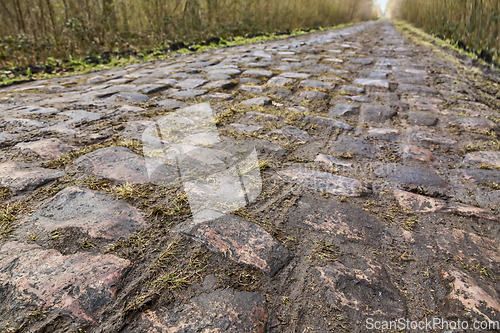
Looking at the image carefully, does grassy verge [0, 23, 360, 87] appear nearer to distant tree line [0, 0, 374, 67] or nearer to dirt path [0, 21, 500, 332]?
distant tree line [0, 0, 374, 67]

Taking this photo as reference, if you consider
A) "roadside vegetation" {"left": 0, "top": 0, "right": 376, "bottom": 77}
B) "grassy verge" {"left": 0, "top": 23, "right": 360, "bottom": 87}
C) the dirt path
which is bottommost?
the dirt path

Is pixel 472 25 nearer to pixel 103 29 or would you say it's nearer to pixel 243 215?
pixel 243 215

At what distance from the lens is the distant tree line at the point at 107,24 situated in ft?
14.0

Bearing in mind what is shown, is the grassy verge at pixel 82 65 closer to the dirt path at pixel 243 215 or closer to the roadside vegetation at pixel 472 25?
the dirt path at pixel 243 215

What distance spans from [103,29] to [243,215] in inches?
210

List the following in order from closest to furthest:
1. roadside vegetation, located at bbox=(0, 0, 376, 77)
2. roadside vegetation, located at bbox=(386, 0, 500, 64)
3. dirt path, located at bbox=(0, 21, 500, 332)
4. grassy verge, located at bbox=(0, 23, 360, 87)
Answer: dirt path, located at bbox=(0, 21, 500, 332)
grassy verge, located at bbox=(0, 23, 360, 87)
roadside vegetation, located at bbox=(386, 0, 500, 64)
roadside vegetation, located at bbox=(0, 0, 376, 77)

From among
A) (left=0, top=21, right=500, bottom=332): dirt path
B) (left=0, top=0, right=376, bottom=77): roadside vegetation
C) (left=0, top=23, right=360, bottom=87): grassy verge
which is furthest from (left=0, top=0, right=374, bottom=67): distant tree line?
A: (left=0, top=21, right=500, bottom=332): dirt path

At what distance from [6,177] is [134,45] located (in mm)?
4933

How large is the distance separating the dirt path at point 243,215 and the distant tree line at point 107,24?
255cm

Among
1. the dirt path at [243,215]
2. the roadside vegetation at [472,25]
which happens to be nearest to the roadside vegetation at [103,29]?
the dirt path at [243,215]

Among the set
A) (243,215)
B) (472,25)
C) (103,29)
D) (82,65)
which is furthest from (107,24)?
(472,25)

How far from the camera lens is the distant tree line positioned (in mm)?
4281

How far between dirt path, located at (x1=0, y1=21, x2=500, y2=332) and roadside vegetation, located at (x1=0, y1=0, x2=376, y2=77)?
2.22 m

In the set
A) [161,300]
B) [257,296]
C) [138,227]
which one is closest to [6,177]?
[138,227]
